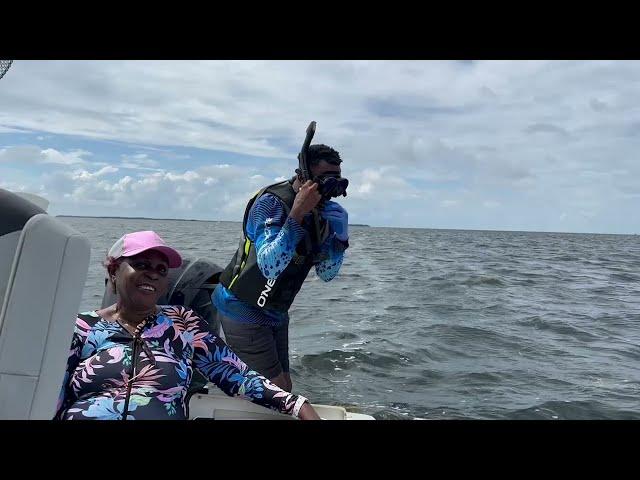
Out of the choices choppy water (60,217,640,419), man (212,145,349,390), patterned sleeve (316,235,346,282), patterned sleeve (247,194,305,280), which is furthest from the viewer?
choppy water (60,217,640,419)

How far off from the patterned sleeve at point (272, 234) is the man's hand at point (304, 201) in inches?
1.3

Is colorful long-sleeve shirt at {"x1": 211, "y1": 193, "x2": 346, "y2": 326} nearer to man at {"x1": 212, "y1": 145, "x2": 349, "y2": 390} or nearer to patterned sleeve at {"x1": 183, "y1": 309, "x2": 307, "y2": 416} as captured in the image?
man at {"x1": 212, "y1": 145, "x2": 349, "y2": 390}

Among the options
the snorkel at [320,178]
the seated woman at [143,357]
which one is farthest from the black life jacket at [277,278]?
the seated woman at [143,357]

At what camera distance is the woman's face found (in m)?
2.02

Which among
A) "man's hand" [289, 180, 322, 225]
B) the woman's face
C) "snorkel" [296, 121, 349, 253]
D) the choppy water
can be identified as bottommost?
the choppy water

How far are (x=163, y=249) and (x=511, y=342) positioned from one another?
6691 mm

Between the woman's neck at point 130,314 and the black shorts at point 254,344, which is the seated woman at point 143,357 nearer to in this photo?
the woman's neck at point 130,314

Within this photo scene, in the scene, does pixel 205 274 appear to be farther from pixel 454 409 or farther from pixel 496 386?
pixel 496 386

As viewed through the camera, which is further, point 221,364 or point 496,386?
point 496,386

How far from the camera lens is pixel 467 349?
23.9 ft

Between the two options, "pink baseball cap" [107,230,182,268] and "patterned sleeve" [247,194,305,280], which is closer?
"pink baseball cap" [107,230,182,268]

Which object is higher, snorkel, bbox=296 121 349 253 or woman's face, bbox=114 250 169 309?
snorkel, bbox=296 121 349 253

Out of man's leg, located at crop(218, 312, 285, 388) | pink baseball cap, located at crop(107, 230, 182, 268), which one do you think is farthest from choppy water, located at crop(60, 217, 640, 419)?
man's leg, located at crop(218, 312, 285, 388)
